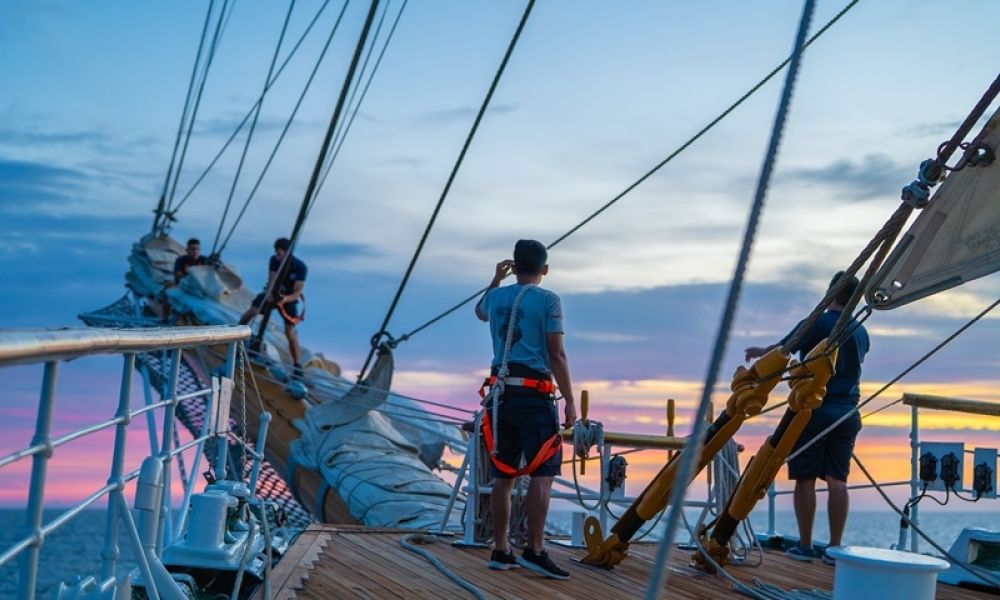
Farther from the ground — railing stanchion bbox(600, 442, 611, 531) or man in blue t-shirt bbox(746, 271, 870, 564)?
man in blue t-shirt bbox(746, 271, 870, 564)

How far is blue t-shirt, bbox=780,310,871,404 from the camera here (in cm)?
676

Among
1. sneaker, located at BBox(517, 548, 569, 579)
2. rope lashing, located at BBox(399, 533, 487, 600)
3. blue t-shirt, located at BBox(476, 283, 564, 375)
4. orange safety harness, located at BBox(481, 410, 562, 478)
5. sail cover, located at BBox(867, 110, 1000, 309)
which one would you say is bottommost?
rope lashing, located at BBox(399, 533, 487, 600)

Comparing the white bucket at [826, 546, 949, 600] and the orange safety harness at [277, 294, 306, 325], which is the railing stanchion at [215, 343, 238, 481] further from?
the orange safety harness at [277, 294, 306, 325]

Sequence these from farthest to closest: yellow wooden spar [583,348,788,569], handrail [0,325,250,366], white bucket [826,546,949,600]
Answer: yellow wooden spar [583,348,788,569]
white bucket [826,546,949,600]
handrail [0,325,250,366]

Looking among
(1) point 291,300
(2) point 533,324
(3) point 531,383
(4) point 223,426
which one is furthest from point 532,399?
(1) point 291,300

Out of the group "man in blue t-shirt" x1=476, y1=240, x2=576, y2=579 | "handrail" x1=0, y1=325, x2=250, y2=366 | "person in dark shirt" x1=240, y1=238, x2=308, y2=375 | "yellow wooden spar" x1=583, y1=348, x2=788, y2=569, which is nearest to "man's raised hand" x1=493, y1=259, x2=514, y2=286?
"man in blue t-shirt" x1=476, y1=240, x2=576, y2=579

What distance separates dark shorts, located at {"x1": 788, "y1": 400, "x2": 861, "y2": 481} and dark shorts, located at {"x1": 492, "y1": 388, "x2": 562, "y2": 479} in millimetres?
1733

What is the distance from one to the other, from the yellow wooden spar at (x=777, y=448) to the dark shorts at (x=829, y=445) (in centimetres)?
58

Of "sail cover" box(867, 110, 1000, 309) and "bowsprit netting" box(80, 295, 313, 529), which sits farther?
"bowsprit netting" box(80, 295, 313, 529)

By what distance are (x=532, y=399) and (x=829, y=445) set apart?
2.01 m

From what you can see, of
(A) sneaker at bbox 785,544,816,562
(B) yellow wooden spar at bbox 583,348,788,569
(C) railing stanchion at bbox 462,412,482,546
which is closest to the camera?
(B) yellow wooden spar at bbox 583,348,788,569

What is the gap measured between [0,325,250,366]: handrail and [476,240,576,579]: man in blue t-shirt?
1994 mm

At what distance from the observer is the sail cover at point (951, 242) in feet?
16.0

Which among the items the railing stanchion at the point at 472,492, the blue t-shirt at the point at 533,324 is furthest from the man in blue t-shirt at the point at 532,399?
the railing stanchion at the point at 472,492
